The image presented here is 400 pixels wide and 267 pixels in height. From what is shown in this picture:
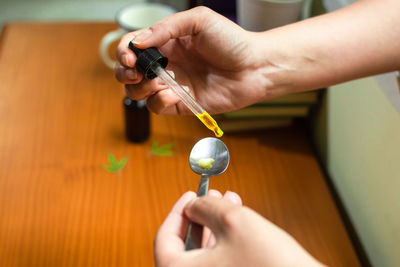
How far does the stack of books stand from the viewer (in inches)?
32.1

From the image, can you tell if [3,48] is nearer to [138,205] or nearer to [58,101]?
[58,101]

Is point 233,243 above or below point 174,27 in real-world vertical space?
below

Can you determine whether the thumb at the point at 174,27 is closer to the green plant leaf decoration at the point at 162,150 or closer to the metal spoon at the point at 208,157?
the metal spoon at the point at 208,157

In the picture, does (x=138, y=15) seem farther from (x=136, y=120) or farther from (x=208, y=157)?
(x=208, y=157)

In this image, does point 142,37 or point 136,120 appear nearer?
point 142,37

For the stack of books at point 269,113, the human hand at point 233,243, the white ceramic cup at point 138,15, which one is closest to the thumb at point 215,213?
the human hand at point 233,243

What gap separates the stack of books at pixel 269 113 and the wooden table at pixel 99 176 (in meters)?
0.03

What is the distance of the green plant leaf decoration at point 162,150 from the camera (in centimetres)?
79

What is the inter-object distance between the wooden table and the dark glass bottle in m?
0.02

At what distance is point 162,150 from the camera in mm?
802

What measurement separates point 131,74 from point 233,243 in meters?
0.28

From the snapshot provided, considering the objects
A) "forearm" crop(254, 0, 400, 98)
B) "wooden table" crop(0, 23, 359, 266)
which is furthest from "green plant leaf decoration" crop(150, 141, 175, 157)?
"forearm" crop(254, 0, 400, 98)

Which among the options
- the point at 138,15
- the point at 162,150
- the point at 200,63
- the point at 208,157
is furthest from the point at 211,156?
the point at 138,15

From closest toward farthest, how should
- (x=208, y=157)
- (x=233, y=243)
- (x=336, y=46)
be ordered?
(x=233, y=243) → (x=208, y=157) → (x=336, y=46)
